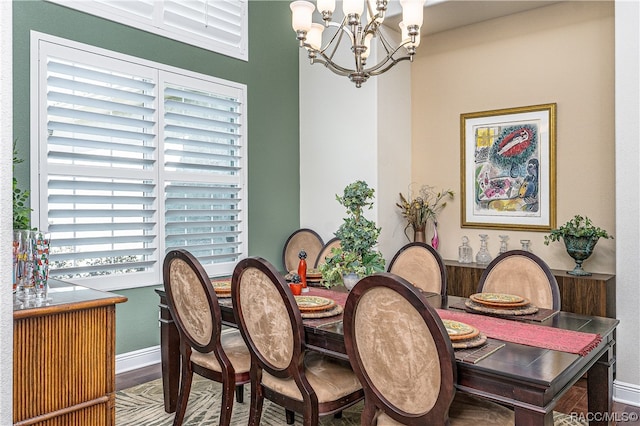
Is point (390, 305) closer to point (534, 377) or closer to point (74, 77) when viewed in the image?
point (534, 377)

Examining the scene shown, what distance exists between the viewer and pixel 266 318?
212 centimetres

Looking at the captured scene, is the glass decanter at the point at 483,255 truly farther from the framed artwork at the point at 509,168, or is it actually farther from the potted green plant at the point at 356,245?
the potted green plant at the point at 356,245

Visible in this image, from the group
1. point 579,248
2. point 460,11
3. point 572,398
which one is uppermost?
point 460,11

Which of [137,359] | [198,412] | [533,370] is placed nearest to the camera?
Answer: [533,370]

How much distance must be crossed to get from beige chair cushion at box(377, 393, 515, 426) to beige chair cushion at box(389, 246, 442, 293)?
3.98 feet

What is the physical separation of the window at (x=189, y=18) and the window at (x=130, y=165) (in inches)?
11.6

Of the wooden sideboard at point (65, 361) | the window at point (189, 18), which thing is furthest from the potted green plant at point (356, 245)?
the window at point (189, 18)

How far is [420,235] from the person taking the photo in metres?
4.58

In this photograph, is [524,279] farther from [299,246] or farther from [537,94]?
[299,246]

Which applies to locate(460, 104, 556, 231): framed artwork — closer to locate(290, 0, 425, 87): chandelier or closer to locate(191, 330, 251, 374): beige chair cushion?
locate(290, 0, 425, 87): chandelier

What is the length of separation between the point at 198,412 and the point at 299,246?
7.40 feet

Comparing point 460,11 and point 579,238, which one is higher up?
point 460,11

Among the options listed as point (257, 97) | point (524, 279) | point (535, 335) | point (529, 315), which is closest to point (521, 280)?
point (524, 279)

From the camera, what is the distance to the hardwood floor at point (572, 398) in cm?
283
